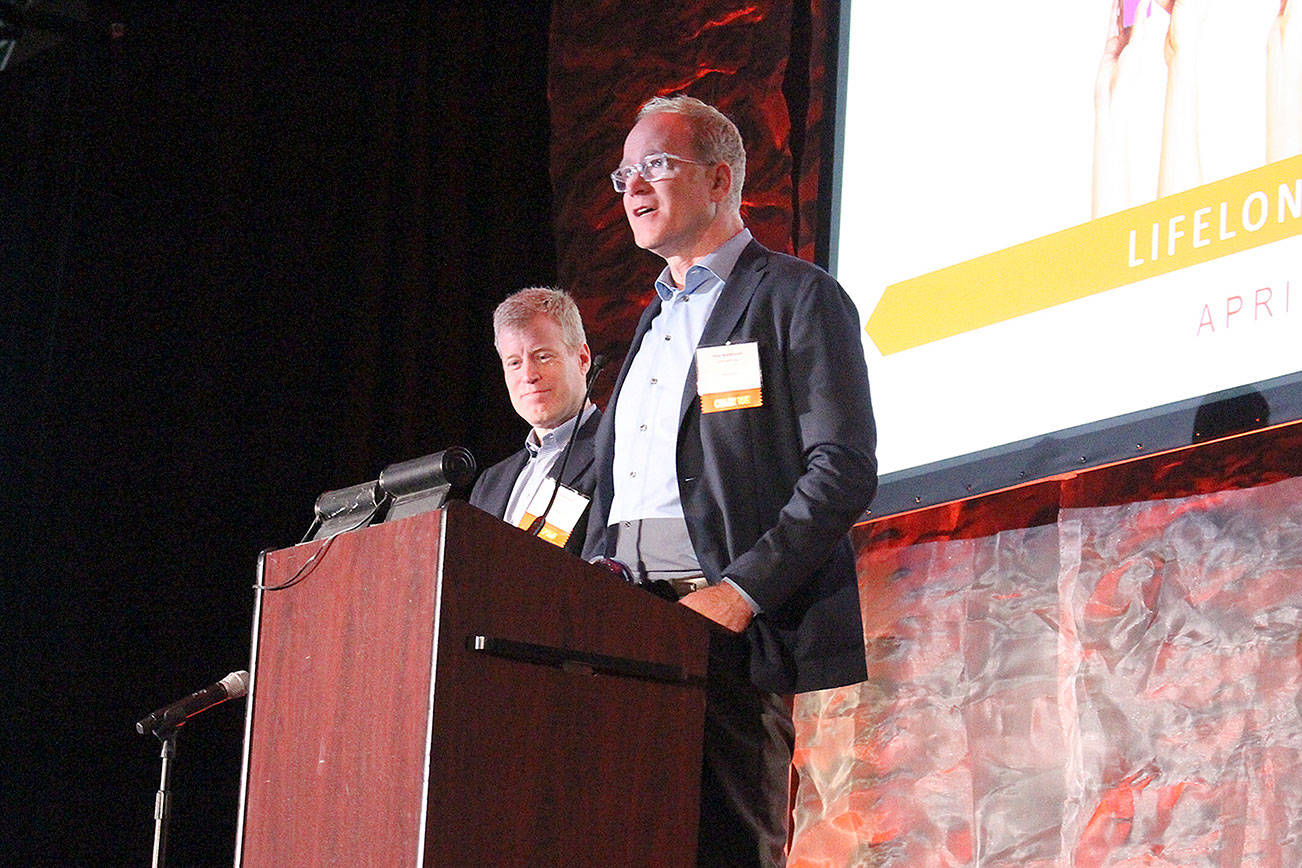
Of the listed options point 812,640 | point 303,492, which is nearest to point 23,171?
point 303,492

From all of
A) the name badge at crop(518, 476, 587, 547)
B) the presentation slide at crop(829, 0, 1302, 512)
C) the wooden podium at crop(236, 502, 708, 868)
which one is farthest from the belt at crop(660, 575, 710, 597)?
the presentation slide at crop(829, 0, 1302, 512)

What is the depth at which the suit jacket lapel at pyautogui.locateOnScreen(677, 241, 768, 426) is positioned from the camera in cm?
206

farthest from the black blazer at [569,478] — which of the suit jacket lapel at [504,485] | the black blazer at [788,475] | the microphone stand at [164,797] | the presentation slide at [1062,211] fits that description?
the microphone stand at [164,797]

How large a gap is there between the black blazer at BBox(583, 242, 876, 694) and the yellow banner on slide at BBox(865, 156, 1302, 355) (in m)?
0.55

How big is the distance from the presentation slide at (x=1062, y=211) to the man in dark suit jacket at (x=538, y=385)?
595 millimetres

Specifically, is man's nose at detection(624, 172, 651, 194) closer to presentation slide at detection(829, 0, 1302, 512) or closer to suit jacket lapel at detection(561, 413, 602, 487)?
suit jacket lapel at detection(561, 413, 602, 487)

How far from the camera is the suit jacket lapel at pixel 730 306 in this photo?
206cm

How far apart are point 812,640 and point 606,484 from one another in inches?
18.1

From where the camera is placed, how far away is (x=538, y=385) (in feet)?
9.50

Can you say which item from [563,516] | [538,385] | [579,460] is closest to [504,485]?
[538,385]

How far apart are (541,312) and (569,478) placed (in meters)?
0.47

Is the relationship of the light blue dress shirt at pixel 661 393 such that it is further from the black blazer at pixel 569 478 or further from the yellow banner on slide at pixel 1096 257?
the yellow banner on slide at pixel 1096 257

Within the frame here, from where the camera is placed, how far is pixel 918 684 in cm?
276

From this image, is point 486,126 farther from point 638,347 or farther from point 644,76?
point 638,347
